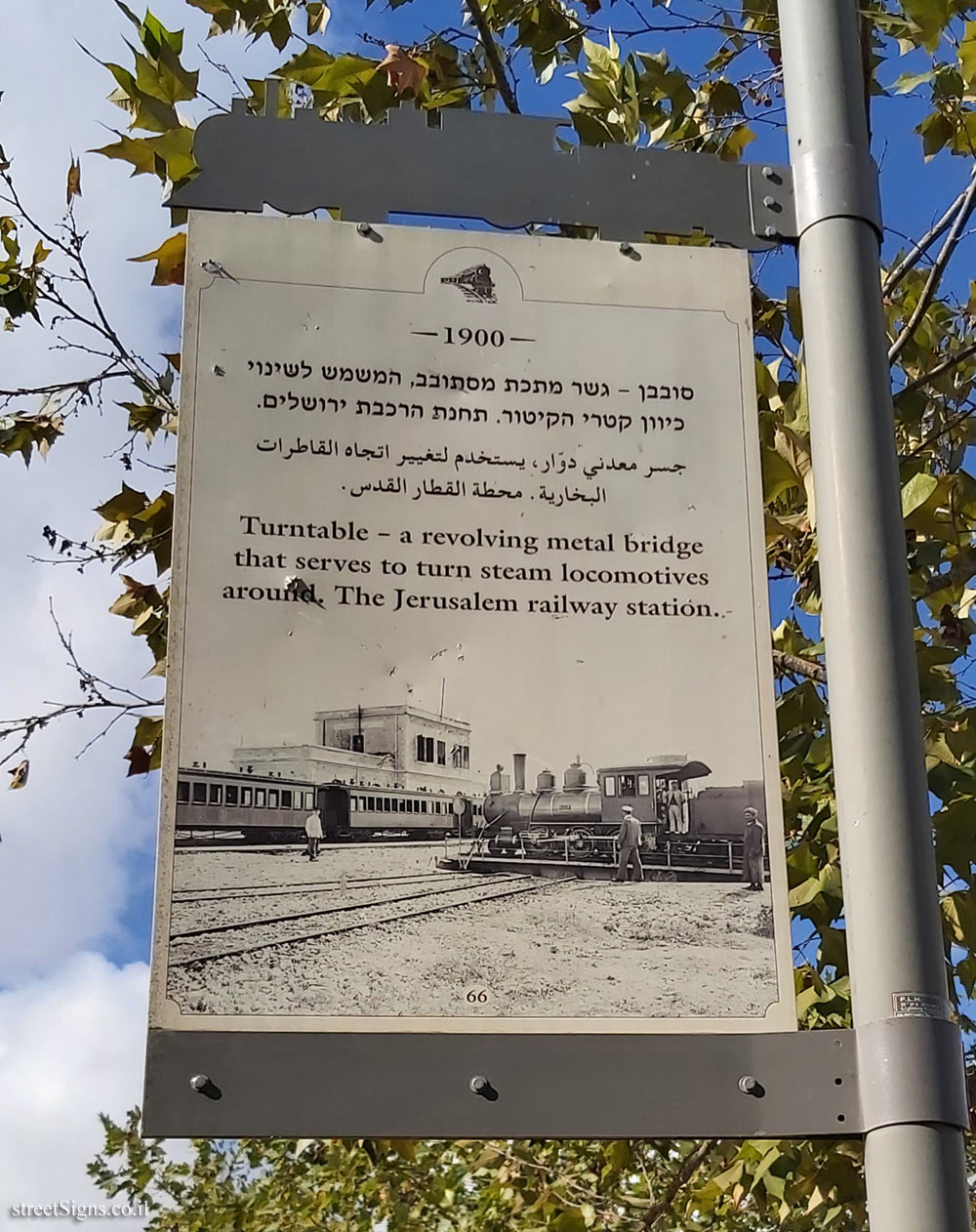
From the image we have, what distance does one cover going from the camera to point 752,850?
229 centimetres

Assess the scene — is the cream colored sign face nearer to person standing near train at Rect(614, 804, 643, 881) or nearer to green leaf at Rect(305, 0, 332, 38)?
person standing near train at Rect(614, 804, 643, 881)

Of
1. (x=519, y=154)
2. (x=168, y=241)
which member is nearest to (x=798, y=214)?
(x=519, y=154)

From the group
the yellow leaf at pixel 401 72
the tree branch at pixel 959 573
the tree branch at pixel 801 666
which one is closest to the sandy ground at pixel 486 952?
the tree branch at pixel 801 666

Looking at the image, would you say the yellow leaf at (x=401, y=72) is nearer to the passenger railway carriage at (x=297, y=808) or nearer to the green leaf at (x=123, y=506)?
the green leaf at (x=123, y=506)

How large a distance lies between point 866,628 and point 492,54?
3382 mm

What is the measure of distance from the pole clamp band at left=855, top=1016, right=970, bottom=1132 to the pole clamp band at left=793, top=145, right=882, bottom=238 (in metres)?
1.26

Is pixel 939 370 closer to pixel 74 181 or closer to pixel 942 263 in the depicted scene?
pixel 942 263

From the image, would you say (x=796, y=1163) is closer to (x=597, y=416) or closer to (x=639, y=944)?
(x=639, y=944)

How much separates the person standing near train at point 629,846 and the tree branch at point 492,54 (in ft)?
11.0

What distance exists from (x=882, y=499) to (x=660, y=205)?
0.69m

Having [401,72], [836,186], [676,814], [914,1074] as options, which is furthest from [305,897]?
[401,72]

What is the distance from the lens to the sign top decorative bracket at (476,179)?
2.60 metres

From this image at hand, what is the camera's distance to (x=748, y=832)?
90.3 inches

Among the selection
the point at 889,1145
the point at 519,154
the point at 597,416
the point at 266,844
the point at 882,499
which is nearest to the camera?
the point at 889,1145
